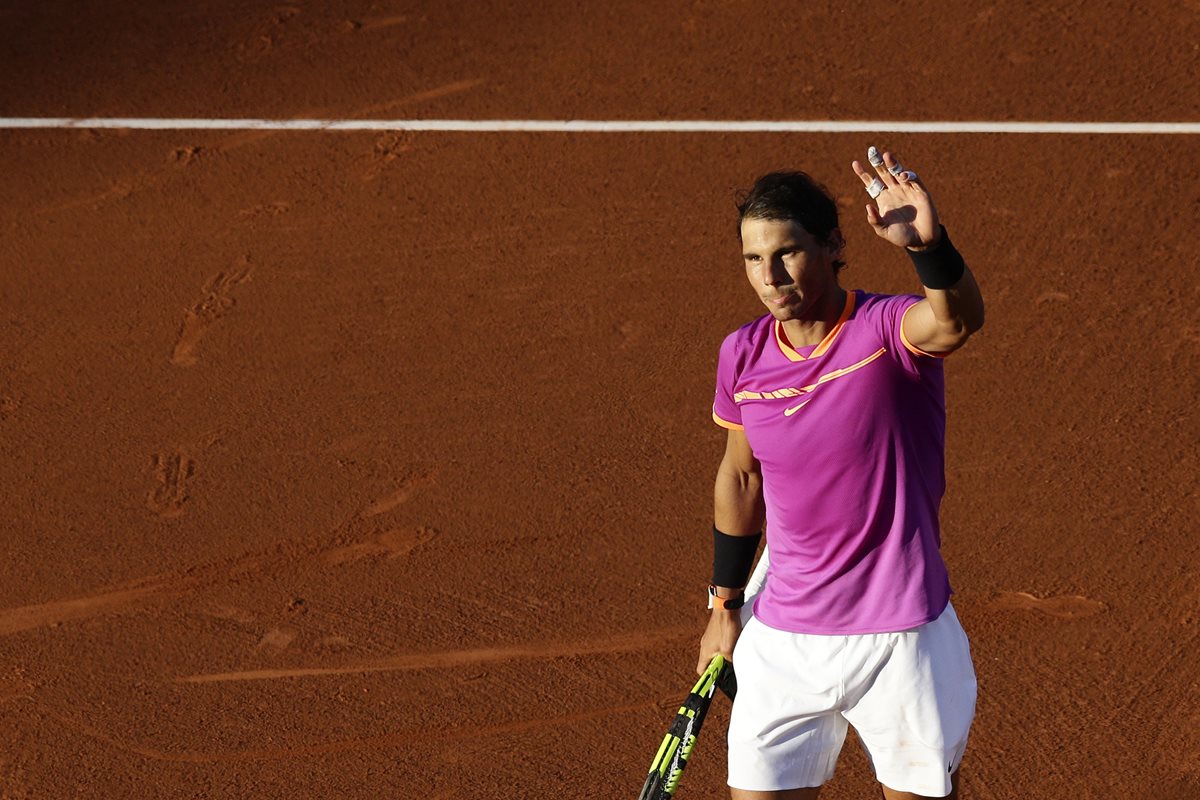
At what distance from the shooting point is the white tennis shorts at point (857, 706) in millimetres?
3623

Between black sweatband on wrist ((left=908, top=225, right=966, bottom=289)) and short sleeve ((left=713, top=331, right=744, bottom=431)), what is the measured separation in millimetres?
700

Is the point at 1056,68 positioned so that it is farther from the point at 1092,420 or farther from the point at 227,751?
the point at 227,751

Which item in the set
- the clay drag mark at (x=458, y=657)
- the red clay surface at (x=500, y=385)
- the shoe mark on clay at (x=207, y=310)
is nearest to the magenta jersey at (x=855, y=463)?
the red clay surface at (x=500, y=385)

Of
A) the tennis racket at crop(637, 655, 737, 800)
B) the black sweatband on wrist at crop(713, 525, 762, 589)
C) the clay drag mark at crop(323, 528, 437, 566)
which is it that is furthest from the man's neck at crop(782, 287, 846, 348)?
the clay drag mark at crop(323, 528, 437, 566)

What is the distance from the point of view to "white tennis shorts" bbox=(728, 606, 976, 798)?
11.9 feet

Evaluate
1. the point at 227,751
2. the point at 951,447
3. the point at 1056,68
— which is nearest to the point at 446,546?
the point at 227,751

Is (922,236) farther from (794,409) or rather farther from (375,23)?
(375,23)

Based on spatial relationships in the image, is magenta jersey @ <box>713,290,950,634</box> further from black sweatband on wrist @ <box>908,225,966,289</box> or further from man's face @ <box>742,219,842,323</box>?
black sweatband on wrist @ <box>908,225,966,289</box>

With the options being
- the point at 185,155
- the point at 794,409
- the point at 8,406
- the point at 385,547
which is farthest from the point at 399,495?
the point at 794,409

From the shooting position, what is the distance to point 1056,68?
8430 mm

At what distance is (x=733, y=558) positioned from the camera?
4090mm

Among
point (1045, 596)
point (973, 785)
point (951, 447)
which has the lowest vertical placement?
point (973, 785)

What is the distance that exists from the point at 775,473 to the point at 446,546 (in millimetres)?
2791

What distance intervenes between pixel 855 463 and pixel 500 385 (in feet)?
11.9
